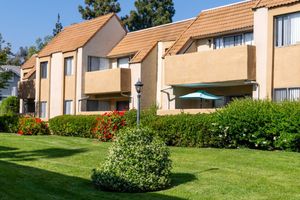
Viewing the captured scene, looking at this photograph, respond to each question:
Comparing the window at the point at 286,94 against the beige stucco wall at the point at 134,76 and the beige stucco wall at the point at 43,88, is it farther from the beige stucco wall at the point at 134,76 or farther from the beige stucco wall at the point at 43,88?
the beige stucco wall at the point at 43,88

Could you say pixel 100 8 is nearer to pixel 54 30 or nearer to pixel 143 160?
pixel 54 30

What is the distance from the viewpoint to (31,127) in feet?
108

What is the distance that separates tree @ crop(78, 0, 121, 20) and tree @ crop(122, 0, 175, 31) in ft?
7.58

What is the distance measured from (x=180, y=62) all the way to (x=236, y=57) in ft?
13.5

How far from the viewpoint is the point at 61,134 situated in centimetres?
3272

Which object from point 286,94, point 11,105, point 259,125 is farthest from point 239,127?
point 11,105

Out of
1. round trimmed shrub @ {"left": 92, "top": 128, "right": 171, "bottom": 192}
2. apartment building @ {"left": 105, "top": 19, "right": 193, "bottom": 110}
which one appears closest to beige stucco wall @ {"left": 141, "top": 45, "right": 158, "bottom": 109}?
apartment building @ {"left": 105, "top": 19, "right": 193, "bottom": 110}

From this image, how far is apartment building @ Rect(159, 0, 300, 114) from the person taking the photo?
74.4 feet

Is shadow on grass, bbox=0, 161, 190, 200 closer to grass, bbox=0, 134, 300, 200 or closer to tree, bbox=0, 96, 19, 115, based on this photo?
grass, bbox=0, 134, 300, 200

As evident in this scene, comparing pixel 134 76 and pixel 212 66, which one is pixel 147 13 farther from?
pixel 212 66

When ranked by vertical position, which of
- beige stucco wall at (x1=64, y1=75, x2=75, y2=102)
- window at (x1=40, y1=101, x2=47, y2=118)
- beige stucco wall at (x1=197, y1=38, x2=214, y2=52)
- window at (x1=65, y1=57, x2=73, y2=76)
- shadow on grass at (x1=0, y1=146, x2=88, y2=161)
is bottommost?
shadow on grass at (x1=0, y1=146, x2=88, y2=161)

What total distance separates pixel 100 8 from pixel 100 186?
52535 mm

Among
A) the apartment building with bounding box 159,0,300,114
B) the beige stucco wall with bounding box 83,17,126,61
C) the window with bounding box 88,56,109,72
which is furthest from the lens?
the window with bounding box 88,56,109,72

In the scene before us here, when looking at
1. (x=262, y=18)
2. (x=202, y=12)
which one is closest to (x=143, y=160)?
(x=262, y=18)
